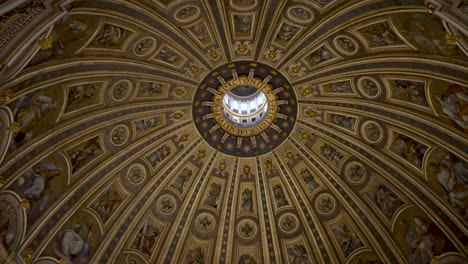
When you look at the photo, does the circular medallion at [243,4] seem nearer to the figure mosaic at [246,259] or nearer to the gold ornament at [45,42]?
the gold ornament at [45,42]

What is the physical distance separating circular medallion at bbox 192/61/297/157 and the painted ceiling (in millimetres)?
71

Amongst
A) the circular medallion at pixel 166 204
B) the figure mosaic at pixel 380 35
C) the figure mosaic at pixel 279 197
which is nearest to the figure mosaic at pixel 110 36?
the circular medallion at pixel 166 204

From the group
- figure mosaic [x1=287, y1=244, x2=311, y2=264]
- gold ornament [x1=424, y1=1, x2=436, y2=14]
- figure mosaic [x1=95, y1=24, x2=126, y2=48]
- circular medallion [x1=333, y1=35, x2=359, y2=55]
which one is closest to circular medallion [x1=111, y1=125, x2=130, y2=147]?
figure mosaic [x1=95, y1=24, x2=126, y2=48]

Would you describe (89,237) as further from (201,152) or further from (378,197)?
(378,197)

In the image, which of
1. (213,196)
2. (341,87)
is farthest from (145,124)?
(341,87)

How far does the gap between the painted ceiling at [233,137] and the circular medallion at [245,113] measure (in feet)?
0.23

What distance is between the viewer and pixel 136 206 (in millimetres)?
22906

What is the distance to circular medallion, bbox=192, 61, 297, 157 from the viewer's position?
22.7 metres

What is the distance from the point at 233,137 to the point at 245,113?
1970mm

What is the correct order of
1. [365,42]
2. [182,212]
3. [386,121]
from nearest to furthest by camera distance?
1. [365,42]
2. [386,121]
3. [182,212]

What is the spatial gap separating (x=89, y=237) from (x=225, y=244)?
6.71 meters

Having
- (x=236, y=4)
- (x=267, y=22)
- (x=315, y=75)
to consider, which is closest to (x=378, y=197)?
(x=315, y=75)

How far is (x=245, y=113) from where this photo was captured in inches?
1029

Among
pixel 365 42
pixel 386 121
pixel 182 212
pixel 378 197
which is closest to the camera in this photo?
pixel 365 42
